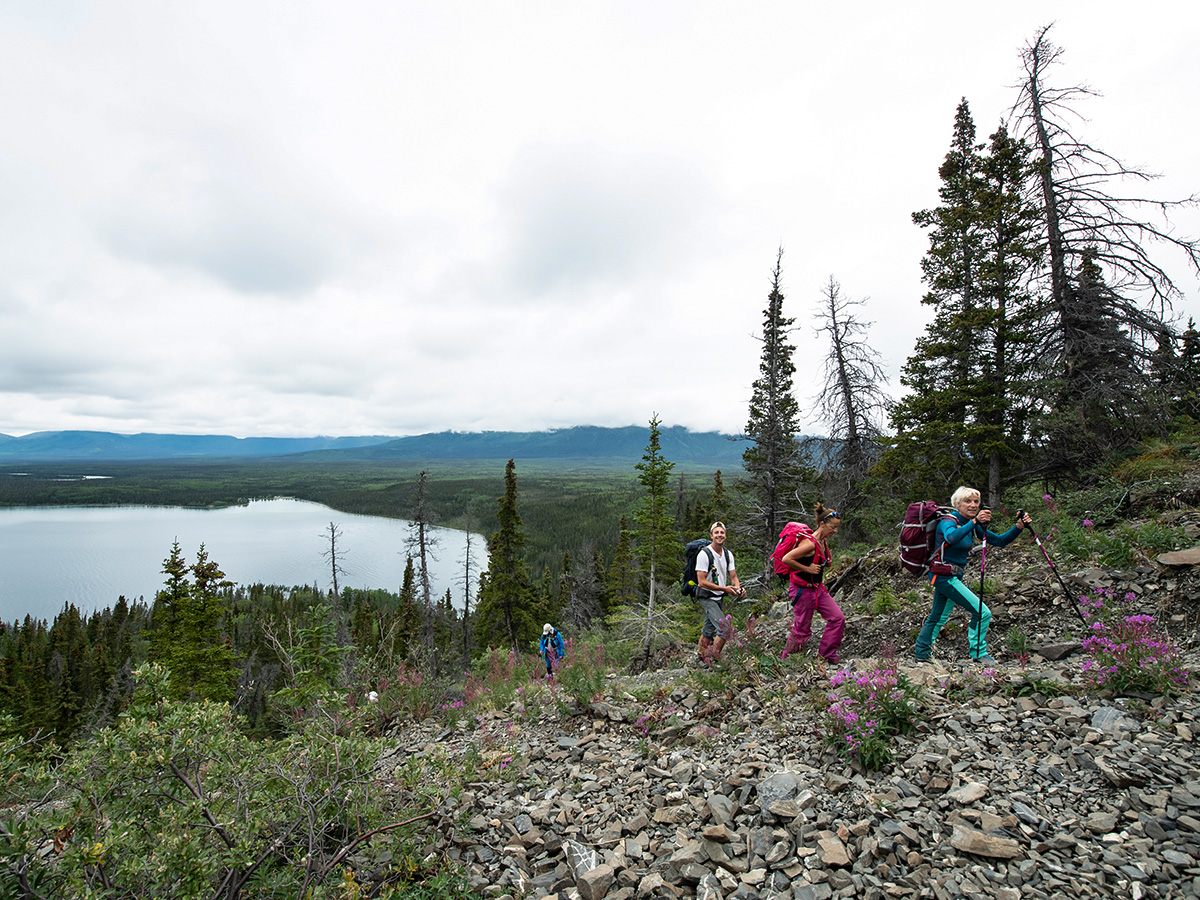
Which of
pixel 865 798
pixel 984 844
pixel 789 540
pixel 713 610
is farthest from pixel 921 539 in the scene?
pixel 984 844

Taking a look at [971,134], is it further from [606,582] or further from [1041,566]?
[606,582]

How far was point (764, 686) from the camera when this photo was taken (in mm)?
5918

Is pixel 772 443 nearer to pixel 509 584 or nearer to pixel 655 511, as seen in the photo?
pixel 655 511

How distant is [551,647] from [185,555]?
154717 mm

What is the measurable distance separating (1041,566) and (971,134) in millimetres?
14078

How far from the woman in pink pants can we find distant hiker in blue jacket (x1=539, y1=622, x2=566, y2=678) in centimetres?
584

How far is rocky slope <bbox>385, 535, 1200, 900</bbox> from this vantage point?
3000mm

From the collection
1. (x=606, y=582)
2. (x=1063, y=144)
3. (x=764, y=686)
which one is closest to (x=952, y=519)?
(x=764, y=686)

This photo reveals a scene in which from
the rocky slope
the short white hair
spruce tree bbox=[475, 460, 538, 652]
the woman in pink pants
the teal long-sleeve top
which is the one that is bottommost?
spruce tree bbox=[475, 460, 538, 652]

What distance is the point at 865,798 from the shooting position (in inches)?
146

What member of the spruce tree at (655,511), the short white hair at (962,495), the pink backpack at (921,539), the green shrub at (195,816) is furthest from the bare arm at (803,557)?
the spruce tree at (655,511)

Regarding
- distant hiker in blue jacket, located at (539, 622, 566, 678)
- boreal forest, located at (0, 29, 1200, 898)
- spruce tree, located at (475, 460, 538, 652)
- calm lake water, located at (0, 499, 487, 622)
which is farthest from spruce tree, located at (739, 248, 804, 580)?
calm lake water, located at (0, 499, 487, 622)

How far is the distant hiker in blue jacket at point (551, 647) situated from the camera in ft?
35.3

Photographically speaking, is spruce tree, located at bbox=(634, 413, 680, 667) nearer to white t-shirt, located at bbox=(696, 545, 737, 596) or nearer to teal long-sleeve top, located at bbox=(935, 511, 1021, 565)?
white t-shirt, located at bbox=(696, 545, 737, 596)
